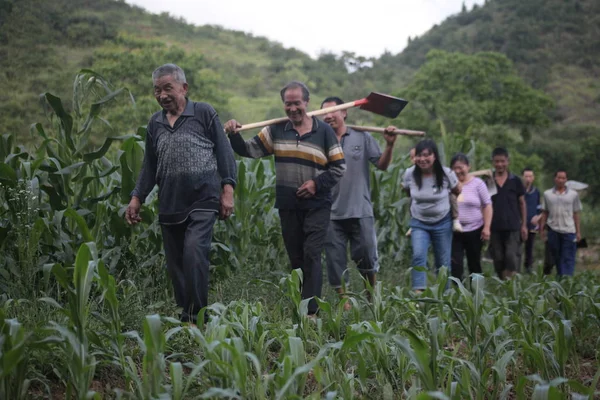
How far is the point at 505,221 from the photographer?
7.98 meters

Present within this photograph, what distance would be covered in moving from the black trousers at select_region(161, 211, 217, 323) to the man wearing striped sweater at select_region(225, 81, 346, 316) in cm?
76

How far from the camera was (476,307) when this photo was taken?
3.88 metres

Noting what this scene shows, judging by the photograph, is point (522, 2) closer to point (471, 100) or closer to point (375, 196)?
point (471, 100)

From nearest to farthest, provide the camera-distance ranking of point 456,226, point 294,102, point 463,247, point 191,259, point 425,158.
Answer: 1. point 191,259
2. point 294,102
3. point 425,158
4. point 456,226
5. point 463,247

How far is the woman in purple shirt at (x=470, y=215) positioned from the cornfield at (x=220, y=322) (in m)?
1.09

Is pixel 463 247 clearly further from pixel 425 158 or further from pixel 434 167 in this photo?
pixel 425 158

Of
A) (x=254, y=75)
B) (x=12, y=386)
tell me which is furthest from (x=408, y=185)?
(x=254, y=75)

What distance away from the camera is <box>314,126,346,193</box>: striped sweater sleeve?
495cm

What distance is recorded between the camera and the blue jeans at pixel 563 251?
28.5 feet

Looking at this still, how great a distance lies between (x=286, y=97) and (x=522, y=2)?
2706 inches

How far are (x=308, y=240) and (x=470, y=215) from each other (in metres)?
2.84

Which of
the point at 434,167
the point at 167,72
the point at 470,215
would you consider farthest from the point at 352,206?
the point at 167,72

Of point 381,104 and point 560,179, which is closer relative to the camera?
point 381,104

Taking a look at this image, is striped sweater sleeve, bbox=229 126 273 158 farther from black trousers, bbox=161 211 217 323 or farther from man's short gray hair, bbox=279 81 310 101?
black trousers, bbox=161 211 217 323
